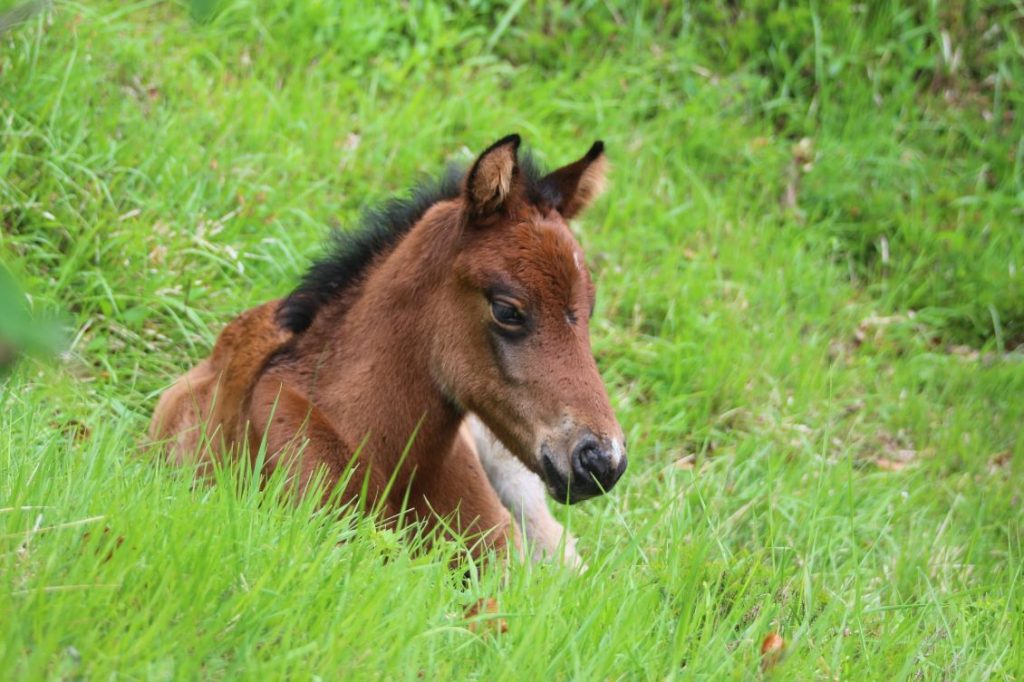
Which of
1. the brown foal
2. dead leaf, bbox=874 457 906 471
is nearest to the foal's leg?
the brown foal

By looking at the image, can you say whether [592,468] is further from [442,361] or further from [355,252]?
[355,252]

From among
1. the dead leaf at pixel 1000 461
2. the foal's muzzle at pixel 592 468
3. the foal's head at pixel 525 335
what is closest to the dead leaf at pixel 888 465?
the dead leaf at pixel 1000 461

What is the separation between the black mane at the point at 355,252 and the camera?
477 centimetres

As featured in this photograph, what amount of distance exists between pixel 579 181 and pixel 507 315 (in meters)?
0.76

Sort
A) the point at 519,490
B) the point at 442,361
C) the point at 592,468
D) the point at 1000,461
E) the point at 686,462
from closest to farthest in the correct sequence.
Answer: the point at 592,468 → the point at 442,361 → the point at 519,490 → the point at 686,462 → the point at 1000,461

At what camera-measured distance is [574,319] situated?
421cm

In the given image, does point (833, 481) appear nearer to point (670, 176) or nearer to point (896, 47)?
point (670, 176)

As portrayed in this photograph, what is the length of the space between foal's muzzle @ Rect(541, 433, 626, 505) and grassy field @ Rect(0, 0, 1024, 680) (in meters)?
0.21

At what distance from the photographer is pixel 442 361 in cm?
434

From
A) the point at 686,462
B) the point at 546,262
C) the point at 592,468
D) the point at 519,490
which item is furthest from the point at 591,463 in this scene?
the point at 686,462

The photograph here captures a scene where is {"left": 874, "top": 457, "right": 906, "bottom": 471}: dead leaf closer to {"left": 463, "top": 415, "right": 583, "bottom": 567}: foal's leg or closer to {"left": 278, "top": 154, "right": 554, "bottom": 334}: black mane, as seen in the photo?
{"left": 463, "top": 415, "right": 583, "bottom": 567}: foal's leg

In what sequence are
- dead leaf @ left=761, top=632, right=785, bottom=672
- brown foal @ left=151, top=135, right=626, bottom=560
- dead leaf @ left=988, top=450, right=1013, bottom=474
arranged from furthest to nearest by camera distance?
dead leaf @ left=988, top=450, right=1013, bottom=474
brown foal @ left=151, top=135, right=626, bottom=560
dead leaf @ left=761, top=632, right=785, bottom=672

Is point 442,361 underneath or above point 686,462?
above

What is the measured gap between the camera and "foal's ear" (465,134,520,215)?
416 cm
